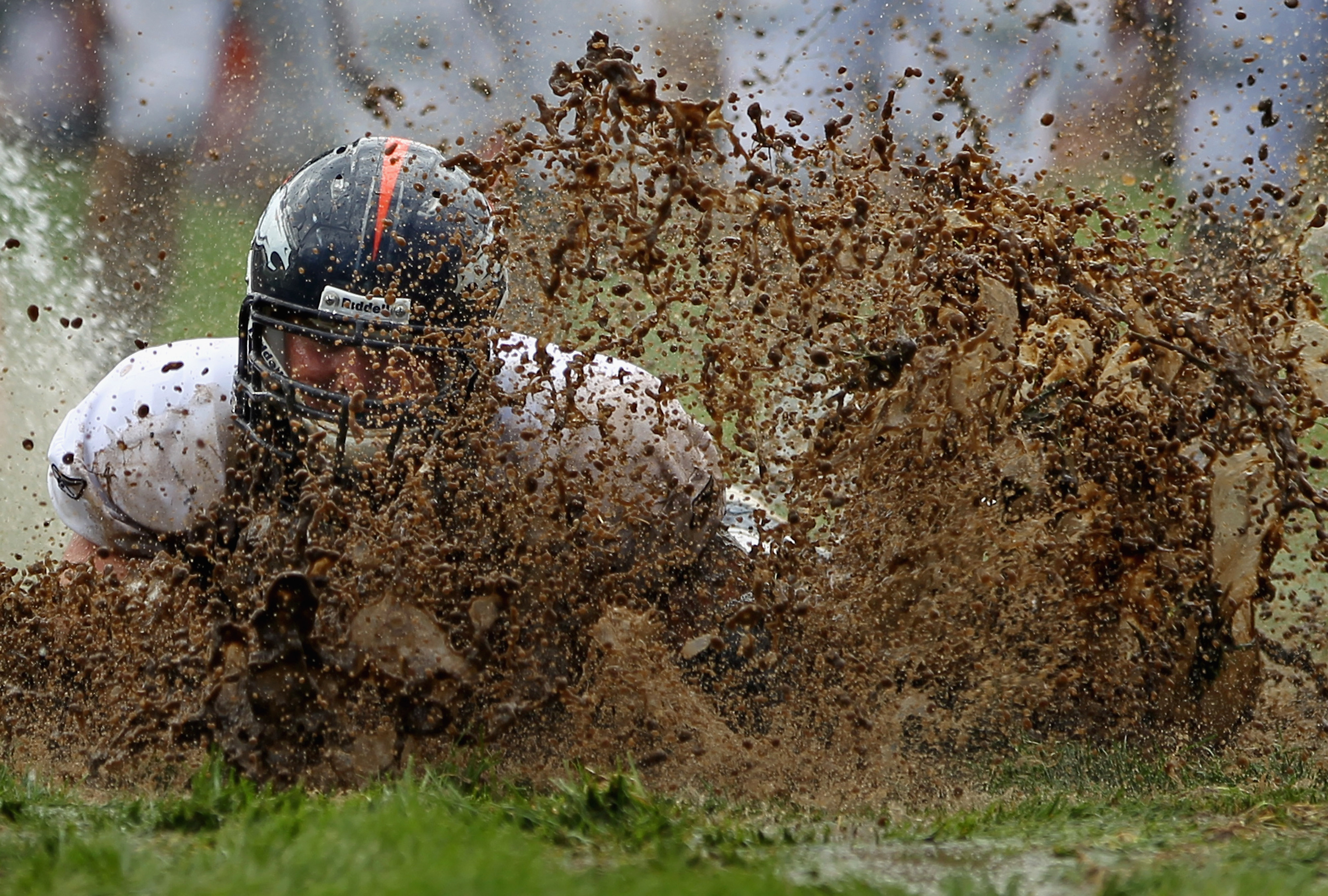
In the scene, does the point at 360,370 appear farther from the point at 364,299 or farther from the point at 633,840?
the point at 633,840

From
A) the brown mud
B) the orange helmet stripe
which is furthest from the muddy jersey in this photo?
the orange helmet stripe

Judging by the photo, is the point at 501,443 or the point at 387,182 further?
the point at 387,182

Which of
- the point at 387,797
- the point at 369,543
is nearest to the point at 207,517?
the point at 369,543

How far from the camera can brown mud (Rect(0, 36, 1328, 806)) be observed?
3295mm

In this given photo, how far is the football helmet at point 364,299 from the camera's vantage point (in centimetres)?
364

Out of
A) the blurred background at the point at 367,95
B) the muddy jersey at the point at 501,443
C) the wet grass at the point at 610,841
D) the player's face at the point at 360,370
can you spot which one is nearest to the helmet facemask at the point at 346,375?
the player's face at the point at 360,370

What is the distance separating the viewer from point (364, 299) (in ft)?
12.3

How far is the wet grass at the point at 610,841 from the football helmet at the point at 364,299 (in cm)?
109

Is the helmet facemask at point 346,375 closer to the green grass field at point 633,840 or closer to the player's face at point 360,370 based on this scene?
the player's face at point 360,370

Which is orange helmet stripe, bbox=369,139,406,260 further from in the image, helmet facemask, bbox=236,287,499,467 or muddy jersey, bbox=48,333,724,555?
muddy jersey, bbox=48,333,724,555

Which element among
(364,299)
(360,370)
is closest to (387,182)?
(364,299)

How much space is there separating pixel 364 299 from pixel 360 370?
0.20m

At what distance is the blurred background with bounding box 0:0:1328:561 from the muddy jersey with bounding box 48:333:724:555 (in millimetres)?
2359

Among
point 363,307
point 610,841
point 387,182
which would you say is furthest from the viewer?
point 387,182
